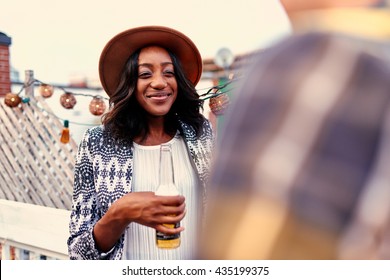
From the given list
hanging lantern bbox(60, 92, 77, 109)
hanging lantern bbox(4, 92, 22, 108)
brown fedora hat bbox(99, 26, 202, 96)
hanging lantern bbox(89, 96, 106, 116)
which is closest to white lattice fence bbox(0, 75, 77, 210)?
hanging lantern bbox(4, 92, 22, 108)

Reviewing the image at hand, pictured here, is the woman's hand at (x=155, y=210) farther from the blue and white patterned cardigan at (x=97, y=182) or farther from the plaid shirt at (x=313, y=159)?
the plaid shirt at (x=313, y=159)

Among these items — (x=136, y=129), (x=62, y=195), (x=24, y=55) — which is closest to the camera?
(x=136, y=129)

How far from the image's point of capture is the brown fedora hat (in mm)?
969

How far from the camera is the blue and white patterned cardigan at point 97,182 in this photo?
94 cm

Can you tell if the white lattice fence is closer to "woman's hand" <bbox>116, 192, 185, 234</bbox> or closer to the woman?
the woman

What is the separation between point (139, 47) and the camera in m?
0.96

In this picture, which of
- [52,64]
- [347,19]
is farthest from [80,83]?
[347,19]

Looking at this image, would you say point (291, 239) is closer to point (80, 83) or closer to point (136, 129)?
point (136, 129)

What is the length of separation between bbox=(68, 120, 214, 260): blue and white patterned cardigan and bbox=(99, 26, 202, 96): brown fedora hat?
13cm

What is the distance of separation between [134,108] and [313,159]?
2.49 ft

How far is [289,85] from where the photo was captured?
247 millimetres

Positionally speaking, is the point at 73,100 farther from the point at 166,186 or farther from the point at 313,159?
the point at 313,159

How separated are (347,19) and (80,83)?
958 millimetres

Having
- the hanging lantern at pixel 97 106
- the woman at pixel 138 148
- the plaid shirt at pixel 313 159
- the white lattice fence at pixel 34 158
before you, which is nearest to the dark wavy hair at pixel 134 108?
the woman at pixel 138 148
